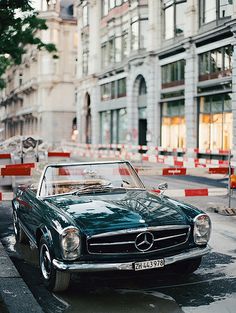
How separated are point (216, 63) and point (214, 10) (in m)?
2.73

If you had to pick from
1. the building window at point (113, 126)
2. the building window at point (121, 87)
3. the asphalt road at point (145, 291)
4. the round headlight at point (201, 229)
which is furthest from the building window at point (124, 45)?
the round headlight at point (201, 229)

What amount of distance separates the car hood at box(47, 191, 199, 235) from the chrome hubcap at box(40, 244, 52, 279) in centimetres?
51

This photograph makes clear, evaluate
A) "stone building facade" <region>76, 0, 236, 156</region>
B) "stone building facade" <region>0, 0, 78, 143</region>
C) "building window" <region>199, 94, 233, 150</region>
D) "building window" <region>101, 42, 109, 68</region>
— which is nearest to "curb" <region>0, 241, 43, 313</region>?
"stone building facade" <region>76, 0, 236, 156</region>

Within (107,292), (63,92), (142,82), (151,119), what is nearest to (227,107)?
(151,119)

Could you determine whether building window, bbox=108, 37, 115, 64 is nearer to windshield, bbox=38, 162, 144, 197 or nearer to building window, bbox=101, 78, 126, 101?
building window, bbox=101, 78, 126, 101

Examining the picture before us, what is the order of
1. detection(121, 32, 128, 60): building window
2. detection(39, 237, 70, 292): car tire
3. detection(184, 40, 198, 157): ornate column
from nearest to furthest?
1. detection(39, 237, 70, 292): car tire
2. detection(184, 40, 198, 157): ornate column
3. detection(121, 32, 128, 60): building window

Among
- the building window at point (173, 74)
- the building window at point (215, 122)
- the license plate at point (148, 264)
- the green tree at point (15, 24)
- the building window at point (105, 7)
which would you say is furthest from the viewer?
the building window at point (105, 7)

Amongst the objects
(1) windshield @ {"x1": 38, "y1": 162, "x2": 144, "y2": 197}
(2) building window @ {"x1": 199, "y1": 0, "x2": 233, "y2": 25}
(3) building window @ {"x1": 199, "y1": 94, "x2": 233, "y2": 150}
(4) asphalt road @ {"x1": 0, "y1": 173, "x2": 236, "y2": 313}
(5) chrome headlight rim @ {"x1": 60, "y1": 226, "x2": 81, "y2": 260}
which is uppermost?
(2) building window @ {"x1": 199, "y1": 0, "x2": 233, "y2": 25}

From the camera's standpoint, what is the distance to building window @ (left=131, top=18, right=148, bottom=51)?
34125 mm

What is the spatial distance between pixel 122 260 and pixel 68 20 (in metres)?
59.4

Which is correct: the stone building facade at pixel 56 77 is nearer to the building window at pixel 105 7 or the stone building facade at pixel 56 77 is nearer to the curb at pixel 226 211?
the building window at pixel 105 7

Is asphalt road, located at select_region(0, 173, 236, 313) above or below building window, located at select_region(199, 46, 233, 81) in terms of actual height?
below

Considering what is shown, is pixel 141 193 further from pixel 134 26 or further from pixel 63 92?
pixel 63 92

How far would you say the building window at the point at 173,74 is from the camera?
29.5 m
